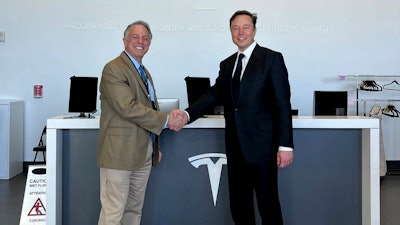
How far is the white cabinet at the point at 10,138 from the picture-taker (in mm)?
5621

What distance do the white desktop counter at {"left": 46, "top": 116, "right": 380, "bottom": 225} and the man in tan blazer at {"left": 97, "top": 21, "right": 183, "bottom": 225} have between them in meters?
0.52

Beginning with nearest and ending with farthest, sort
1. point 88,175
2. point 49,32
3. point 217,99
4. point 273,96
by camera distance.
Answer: point 273,96
point 217,99
point 88,175
point 49,32

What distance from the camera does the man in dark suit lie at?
2.25 m

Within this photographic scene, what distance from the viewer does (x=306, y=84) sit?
6.38 metres

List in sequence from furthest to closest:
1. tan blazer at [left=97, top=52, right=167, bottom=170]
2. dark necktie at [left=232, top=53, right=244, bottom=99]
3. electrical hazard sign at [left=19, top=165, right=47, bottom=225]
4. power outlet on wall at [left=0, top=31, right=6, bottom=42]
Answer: power outlet on wall at [left=0, top=31, right=6, bottom=42] < electrical hazard sign at [left=19, top=165, right=47, bottom=225] < dark necktie at [left=232, top=53, right=244, bottom=99] < tan blazer at [left=97, top=52, right=167, bottom=170]

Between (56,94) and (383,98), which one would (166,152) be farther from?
(383,98)

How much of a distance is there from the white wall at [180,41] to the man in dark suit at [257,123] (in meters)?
3.94

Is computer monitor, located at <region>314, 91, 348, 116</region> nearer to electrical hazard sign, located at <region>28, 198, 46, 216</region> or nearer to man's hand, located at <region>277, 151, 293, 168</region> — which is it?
man's hand, located at <region>277, 151, 293, 168</region>

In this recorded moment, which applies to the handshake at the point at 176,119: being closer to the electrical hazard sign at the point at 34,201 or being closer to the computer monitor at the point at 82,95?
the computer monitor at the point at 82,95

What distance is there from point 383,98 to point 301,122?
4.26 metres

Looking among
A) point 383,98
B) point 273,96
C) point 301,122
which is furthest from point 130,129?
point 383,98

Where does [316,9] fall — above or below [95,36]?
above

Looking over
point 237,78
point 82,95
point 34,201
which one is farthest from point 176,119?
point 34,201

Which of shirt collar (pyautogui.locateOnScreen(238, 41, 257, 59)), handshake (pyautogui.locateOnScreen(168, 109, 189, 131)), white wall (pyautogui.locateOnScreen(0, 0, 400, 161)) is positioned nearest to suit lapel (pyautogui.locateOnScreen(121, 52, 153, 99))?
handshake (pyautogui.locateOnScreen(168, 109, 189, 131))
